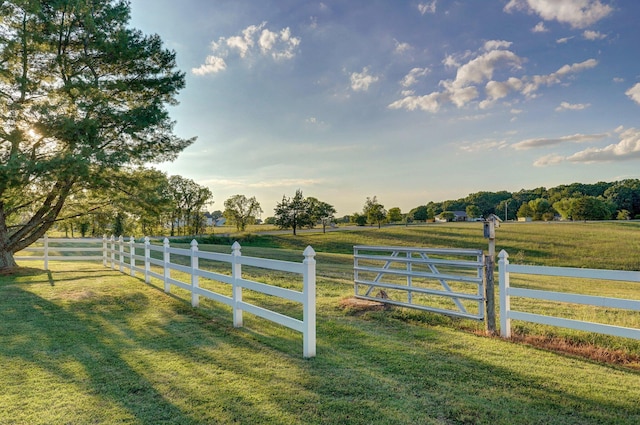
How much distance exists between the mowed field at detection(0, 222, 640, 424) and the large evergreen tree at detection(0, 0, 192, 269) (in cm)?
633

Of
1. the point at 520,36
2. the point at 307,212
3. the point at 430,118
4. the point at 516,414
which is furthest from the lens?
the point at 307,212

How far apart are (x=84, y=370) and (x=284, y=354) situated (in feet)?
7.72

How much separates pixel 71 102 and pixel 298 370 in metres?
13.5

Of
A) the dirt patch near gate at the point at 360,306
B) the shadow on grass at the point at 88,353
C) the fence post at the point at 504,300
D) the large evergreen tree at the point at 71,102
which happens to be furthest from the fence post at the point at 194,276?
the large evergreen tree at the point at 71,102

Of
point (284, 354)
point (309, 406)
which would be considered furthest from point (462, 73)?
point (309, 406)

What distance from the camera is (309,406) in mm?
3312

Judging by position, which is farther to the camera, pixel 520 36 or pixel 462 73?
pixel 462 73

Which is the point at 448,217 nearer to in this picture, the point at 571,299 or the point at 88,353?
the point at 571,299

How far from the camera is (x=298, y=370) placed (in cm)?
421

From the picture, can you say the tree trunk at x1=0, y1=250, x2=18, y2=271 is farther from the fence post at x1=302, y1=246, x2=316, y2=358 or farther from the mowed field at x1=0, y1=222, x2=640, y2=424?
the fence post at x1=302, y1=246, x2=316, y2=358

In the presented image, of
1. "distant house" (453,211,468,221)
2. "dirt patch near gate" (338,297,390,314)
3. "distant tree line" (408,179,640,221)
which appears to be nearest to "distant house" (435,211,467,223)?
"distant house" (453,211,468,221)

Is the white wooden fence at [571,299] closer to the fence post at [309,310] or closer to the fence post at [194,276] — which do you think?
the fence post at [309,310]

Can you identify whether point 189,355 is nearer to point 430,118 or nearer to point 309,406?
point 309,406

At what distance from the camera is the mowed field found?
10.6ft
